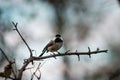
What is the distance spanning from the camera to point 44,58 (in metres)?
3.60

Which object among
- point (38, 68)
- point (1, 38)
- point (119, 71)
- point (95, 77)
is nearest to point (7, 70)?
point (38, 68)

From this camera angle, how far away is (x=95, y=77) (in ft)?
39.4

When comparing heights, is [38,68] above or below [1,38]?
A: below

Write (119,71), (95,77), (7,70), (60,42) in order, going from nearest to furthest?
(7,70), (119,71), (60,42), (95,77)

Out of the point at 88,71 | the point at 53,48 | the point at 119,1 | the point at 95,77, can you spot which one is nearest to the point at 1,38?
the point at 95,77

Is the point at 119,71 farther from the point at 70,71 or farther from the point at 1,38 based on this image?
the point at 70,71

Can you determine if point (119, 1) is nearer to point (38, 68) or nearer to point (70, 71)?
point (38, 68)

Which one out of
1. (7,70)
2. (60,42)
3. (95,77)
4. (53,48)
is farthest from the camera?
(95,77)

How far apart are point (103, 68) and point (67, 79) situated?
0.94 m

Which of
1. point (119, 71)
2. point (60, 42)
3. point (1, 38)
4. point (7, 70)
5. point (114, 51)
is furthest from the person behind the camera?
point (114, 51)

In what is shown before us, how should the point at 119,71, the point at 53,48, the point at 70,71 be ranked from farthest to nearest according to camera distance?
the point at 70,71
the point at 53,48
the point at 119,71

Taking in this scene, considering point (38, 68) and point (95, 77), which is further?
point (95, 77)

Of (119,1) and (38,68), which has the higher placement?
(119,1)

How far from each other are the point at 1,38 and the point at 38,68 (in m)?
6.97
